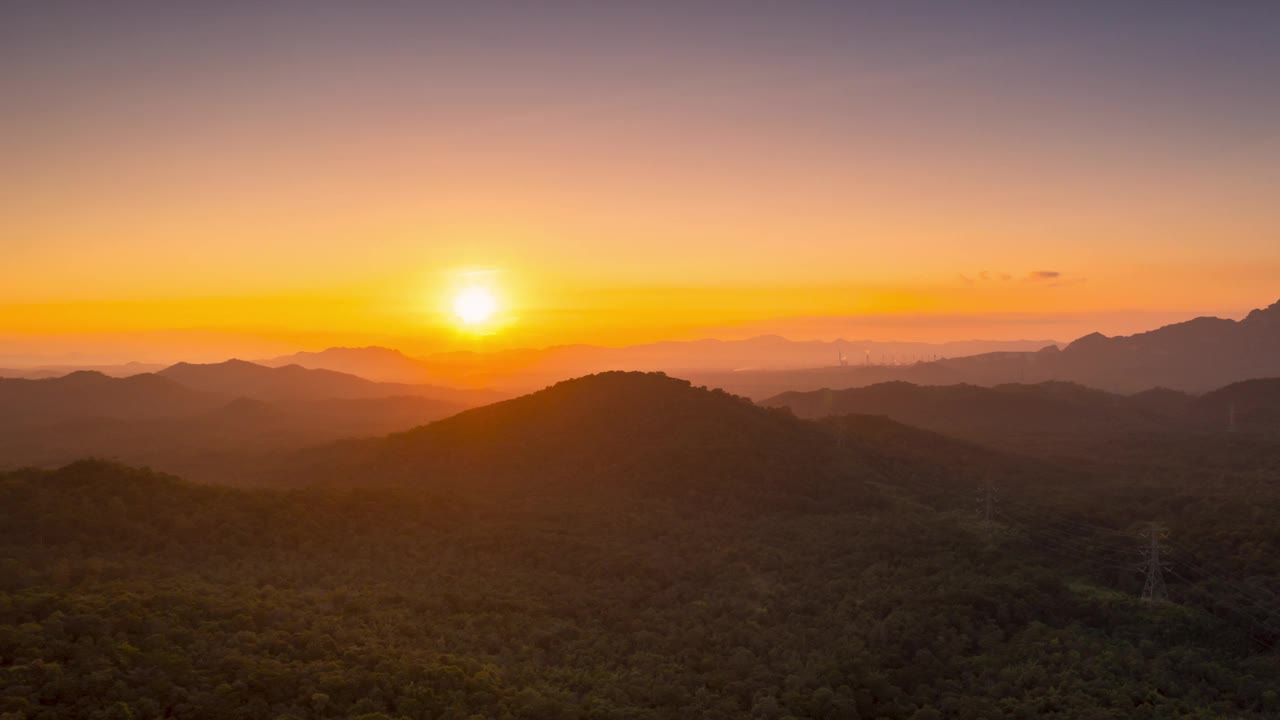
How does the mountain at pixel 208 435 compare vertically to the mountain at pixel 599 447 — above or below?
below

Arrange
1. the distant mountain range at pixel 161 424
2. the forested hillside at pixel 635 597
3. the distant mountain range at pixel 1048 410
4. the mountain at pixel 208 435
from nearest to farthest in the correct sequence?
1. the forested hillside at pixel 635 597
2. the mountain at pixel 208 435
3. the distant mountain range at pixel 161 424
4. the distant mountain range at pixel 1048 410

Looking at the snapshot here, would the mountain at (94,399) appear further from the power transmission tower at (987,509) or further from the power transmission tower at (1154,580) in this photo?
the power transmission tower at (1154,580)

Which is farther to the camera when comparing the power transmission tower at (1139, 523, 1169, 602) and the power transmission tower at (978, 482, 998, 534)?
the power transmission tower at (978, 482, 998, 534)

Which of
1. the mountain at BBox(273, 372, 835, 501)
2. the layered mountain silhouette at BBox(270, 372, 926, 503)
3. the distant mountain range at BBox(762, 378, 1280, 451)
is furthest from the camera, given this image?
the distant mountain range at BBox(762, 378, 1280, 451)

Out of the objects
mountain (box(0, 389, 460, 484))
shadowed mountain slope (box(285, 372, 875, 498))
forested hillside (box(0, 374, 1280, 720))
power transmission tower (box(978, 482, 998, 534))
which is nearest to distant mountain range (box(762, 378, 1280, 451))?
power transmission tower (box(978, 482, 998, 534))

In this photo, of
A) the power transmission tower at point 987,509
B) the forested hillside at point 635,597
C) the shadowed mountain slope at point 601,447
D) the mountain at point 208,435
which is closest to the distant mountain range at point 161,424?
the mountain at point 208,435

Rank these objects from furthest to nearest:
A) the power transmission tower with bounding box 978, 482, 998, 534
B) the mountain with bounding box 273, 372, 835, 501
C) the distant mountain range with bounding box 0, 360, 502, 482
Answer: the distant mountain range with bounding box 0, 360, 502, 482 → the mountain with bounding box 273, 372, 835, 501 → the power transmission tower with bounding box 978, 482, 998, 534

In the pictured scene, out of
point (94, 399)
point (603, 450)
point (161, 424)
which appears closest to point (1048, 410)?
point (603, 450)

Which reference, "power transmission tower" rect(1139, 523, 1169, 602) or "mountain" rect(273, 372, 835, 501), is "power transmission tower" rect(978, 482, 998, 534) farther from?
"mountain" rect(273, 372, 835, 501)

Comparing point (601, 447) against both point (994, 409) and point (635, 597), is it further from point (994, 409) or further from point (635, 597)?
point (994, 409)
